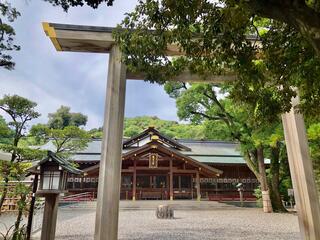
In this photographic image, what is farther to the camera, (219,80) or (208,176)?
(208,176)

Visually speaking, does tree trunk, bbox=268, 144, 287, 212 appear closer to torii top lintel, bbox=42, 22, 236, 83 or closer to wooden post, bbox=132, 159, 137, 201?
wooden post, bbox=132, 159, 137, 201

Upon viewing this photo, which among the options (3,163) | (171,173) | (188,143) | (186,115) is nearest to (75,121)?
(188,143)

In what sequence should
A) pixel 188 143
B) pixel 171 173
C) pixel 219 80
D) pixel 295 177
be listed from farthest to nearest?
pixel 188 143 < pixel 171 173 < pixel 219 80 < pixel 295 177

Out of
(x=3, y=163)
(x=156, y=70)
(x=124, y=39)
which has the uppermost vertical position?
(x=124, y=39)

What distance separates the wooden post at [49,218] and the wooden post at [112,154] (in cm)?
83

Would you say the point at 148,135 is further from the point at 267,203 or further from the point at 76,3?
the point at 76,3

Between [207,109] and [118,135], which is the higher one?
[207,109]

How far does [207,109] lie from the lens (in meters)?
13.9

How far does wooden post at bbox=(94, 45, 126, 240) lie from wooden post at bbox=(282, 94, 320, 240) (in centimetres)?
211

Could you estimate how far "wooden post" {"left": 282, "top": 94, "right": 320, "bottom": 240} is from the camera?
2.69m

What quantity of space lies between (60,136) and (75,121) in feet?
129

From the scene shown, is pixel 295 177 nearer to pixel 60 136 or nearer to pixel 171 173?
pixel 60 136

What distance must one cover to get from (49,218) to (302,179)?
308cm

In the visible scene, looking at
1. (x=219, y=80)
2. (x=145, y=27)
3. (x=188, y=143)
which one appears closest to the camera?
(x=145, y=27)
